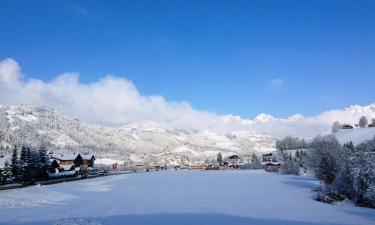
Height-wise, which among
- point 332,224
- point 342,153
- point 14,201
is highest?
point 342,153

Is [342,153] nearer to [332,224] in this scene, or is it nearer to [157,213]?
[332,224]

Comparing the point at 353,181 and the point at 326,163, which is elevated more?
the point at 326,163

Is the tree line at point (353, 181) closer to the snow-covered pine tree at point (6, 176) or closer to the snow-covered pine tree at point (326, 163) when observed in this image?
the snow-covered pine tree at point (326, 163)

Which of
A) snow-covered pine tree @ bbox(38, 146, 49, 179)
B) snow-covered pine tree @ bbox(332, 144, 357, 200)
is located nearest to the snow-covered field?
snow-covered pine tree @ bbox(332, 144, 357, 200)

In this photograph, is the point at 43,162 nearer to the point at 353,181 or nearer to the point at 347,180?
the point at 347,180

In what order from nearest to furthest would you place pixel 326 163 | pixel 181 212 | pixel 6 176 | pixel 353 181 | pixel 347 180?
1. pixel 181 212
2. pixel 353 181
3. pixel 347 180
4. pixel 326 163
5. pixel 6 176

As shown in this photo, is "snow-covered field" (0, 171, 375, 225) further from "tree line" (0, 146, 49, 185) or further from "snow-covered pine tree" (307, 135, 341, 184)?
"tree line" (0, 146, 49, 185)

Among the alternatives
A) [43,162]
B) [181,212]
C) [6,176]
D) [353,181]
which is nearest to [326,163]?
[353,181]

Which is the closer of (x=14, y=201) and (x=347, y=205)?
(x=14, y=201)

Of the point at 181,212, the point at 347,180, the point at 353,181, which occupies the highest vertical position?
the point at 347,180

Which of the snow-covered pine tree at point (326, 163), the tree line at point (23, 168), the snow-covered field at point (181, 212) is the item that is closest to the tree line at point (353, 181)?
the snow-covered pine tree at point (326, 163)

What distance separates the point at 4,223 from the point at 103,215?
8.96m

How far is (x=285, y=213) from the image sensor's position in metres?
39.5

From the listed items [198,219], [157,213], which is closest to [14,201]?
[157,213]
